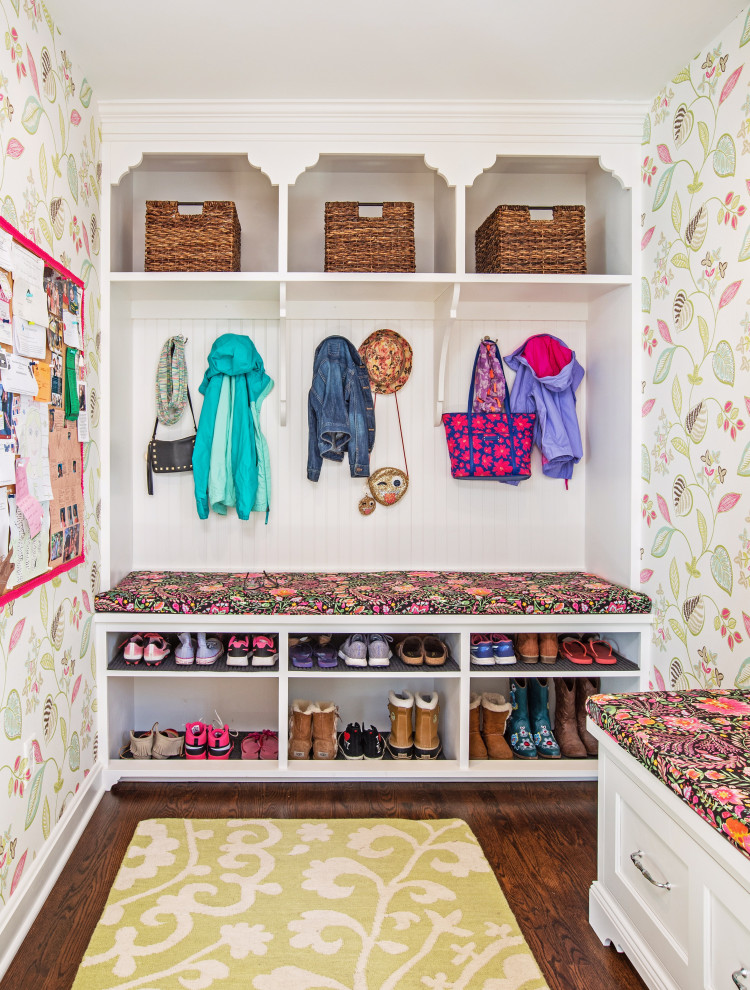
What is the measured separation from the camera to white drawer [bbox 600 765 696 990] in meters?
1.45

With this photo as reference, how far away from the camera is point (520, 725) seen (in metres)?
2.97

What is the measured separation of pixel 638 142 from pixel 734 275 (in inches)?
38.2

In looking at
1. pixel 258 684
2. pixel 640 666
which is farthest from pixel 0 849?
pixel 640 666

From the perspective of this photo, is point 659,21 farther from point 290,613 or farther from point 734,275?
point 290,613

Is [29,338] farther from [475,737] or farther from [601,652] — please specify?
[601,652]

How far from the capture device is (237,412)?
10.1ft

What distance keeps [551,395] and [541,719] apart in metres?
1.44

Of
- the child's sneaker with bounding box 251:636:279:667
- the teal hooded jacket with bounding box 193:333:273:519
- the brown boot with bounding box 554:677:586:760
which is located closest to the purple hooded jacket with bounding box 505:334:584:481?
the brown boot with bounding box 554:677:586:760

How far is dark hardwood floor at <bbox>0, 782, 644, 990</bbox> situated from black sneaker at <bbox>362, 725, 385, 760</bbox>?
131 millimetres

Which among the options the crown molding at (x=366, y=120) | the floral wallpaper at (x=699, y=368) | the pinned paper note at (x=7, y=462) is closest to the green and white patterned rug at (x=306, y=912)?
the floral wallpaper at (x=699, y=368)

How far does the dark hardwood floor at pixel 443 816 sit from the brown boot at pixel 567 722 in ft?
0.47

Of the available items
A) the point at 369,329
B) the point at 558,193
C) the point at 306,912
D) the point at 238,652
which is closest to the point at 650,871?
the point at 306,912

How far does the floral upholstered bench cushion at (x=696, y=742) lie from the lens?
1.29 metres

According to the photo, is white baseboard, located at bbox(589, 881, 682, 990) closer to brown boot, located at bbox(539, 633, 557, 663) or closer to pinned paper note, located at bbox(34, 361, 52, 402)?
brown boot, located at bbox(539, 633, 557, 663)
